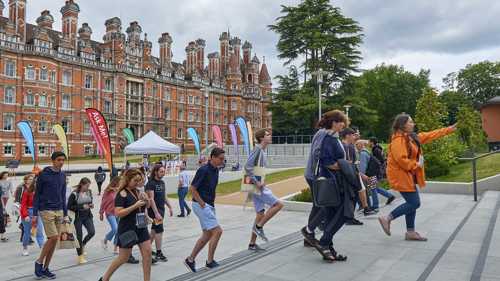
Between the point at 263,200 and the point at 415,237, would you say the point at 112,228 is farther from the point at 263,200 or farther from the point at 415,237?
the point at 415,237

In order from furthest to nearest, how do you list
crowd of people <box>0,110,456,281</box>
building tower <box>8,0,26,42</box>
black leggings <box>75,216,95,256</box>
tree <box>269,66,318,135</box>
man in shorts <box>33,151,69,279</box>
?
building tower <box>8,0,26,42</box>
tree <box>269,66,318,135</box>
black leggings <box>75,216,95,256</box>
man in shorts <box>33,151,69,279</box>
crowd of people <box>0,110,456,281</box>

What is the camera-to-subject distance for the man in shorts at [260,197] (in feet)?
21.7

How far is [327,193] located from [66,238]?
13.1ft

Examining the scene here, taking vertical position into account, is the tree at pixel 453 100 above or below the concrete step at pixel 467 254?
above

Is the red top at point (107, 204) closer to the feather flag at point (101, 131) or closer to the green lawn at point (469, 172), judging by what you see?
the feather flag at point (101, 131)

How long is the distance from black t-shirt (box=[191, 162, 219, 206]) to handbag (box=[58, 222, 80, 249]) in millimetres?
2192

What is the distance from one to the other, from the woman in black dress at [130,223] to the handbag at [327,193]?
94.5 inches

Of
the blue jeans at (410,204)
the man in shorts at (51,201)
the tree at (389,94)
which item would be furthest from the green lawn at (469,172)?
the tree at (389,94)

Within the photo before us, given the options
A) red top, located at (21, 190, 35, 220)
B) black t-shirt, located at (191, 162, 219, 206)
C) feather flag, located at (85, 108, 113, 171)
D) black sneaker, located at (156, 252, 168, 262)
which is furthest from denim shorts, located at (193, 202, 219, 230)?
feather flag, located at (85, 108, 113, 171)

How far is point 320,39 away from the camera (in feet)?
118

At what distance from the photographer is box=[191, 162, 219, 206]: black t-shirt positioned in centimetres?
550

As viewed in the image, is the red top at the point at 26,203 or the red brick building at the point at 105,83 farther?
the red brick building at the point at 105,83

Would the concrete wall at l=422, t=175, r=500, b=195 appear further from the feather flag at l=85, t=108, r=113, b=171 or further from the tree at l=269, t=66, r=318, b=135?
the tree at l=269, t=66, r=318, b=135

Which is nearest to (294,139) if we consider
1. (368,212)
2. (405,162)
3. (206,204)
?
(368,212)
